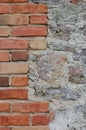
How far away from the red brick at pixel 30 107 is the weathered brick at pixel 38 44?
1.36 ft

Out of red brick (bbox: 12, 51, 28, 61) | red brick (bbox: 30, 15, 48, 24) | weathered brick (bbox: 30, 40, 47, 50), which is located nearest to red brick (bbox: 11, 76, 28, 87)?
red brick (bbox: 12, 51, 28, 61)

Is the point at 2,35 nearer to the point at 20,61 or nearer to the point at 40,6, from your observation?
the point at 20,61

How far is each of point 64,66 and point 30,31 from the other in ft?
1.21

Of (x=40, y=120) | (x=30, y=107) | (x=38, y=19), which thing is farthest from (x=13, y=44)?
(x=40, y=120)

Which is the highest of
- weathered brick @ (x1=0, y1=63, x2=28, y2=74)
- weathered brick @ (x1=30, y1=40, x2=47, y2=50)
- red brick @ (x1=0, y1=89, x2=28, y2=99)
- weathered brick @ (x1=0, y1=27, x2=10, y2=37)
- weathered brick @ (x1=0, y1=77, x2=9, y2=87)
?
weathered brick @ (x1=0, y1=27, x2=10, y2=37)

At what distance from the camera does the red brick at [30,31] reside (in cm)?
201

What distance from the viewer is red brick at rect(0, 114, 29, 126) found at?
201 centimetres

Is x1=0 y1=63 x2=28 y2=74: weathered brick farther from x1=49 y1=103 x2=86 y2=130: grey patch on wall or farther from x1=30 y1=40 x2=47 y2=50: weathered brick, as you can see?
x1=49 y1=103 x2=86 y2=130: grey patch on wall

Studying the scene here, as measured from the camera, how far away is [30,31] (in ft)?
6.61

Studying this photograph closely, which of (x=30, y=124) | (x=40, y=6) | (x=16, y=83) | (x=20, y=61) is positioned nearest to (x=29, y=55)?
(x=20, y=61)

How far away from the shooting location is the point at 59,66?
206 centimetres

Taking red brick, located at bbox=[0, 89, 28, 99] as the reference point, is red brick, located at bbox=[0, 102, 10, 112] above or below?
below

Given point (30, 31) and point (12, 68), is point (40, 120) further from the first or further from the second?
point (30, 31)

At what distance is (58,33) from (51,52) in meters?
0.15
